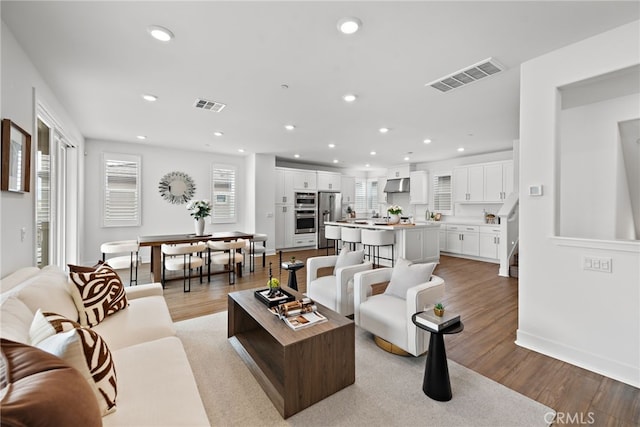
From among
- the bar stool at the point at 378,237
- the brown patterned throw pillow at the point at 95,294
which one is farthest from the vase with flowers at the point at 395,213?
the brown patterned throw pillow at the point at 95,294

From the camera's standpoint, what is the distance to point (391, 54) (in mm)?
2488

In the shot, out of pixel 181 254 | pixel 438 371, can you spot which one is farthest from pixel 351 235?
pixel 438 371

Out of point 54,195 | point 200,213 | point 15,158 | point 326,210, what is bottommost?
point 200,213

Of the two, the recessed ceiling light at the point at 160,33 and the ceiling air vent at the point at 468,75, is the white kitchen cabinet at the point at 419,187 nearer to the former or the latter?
the ceiling air vent at the point at 468,75

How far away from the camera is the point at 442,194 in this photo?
7.88 metres

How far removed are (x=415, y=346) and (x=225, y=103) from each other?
11.7ft

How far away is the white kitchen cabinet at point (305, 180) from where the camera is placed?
809cm

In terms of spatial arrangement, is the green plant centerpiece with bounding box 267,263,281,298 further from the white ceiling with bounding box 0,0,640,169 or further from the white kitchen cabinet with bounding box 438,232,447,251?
the white kitchen cabinet with bounding box 438,232,447,251

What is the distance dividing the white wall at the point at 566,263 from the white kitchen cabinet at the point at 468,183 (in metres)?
4.73

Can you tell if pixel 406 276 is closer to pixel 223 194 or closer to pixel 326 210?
pixel 223 194

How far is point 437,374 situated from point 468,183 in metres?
6.37

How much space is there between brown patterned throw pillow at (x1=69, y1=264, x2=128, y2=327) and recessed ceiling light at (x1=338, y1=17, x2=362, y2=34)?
2728 mm

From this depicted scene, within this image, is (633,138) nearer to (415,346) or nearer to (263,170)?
(415,346)

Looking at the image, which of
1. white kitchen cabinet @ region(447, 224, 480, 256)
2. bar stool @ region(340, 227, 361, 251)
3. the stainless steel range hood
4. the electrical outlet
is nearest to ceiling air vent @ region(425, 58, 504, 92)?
the electrical outlet
